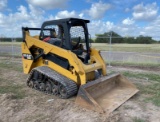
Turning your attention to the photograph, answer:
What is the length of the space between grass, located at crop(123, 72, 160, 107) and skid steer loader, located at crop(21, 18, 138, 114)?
1.54 feet

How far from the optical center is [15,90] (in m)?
6.66

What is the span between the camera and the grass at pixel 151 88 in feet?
19.0

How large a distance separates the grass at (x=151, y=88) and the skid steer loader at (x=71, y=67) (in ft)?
1.54

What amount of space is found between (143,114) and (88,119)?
4.14ft

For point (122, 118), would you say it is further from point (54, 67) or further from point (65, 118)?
point (54, 67)

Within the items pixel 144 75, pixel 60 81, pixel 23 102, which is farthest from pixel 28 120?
→ pixel 144 75

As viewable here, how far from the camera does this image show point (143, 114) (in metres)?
4.77

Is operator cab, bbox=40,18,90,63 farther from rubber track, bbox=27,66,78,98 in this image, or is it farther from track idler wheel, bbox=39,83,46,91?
track idler wheel, bbox=39,83,46,91

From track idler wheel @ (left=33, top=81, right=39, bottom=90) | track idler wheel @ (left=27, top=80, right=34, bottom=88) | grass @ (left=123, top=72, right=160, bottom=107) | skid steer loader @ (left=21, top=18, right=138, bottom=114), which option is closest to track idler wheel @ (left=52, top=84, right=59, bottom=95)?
skid steer loader @ (left=21, top=18, right=138, bottom=114)

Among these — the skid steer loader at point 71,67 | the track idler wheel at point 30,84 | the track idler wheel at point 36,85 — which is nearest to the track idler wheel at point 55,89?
the skid steer loader at point 71,67

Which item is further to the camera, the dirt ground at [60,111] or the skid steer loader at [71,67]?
the skid steer loader at [71,67]

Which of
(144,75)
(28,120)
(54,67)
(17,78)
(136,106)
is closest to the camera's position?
(28,120)

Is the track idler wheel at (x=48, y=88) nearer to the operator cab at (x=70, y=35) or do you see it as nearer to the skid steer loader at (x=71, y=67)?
the skid steer loader at (x=71, y=67)

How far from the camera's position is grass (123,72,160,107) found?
19.0ft
